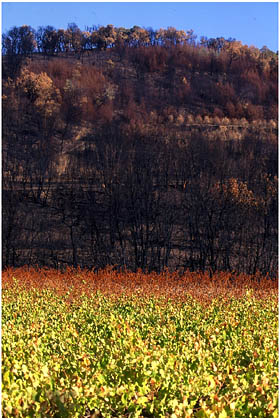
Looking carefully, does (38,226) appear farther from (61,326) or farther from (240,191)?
(61,326)

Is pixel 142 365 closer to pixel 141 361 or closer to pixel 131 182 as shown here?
pixel 141 361

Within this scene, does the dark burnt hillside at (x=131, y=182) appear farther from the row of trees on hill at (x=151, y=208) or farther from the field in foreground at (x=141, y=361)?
the field in foreground at (x=141, y=361)

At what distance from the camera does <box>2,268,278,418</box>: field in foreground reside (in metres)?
3.27

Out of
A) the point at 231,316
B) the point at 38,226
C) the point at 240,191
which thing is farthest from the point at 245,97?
the point at 231,316

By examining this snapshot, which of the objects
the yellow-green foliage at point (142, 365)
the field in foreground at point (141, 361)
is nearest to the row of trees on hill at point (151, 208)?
the field in foreground at point (141, 361)

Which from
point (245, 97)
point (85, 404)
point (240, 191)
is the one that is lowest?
point (85, 404)

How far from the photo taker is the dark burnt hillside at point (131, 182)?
20359mm

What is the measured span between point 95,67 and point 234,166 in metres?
25.0

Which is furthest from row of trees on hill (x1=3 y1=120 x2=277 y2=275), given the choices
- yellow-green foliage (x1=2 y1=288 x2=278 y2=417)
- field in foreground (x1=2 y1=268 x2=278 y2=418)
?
yellow-green foliage (x1=2 y1=288 x2=278 y2=417)

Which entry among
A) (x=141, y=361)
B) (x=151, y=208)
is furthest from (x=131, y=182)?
(x=141, y=361)

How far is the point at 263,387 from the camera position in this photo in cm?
343

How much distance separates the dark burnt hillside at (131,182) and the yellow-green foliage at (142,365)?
14.2 metres

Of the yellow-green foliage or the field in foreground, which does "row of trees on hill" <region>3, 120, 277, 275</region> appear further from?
the yellow-green foliage

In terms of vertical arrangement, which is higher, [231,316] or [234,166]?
[234,166]
